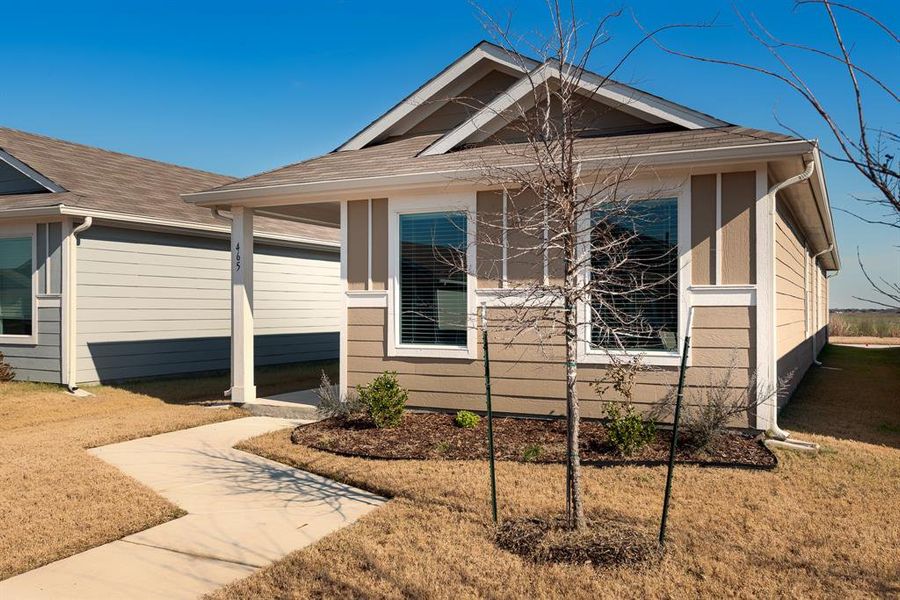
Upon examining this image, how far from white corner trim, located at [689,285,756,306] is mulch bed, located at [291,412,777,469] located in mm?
1354

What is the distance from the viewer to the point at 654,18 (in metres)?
4.21

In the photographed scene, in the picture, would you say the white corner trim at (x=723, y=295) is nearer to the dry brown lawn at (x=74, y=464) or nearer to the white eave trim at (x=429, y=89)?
the white eave trim at (x=429, y=89)

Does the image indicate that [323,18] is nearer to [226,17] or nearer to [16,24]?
[226,17]

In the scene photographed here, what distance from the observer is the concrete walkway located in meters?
3.97

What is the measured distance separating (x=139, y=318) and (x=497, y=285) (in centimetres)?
772

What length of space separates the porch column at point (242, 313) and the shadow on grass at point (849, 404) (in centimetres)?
696

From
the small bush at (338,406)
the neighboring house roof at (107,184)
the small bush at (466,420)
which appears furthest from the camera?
the neighboring house roof at (107,184)

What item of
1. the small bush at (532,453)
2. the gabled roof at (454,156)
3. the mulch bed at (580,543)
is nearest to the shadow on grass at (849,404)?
the small bush at (532,453)

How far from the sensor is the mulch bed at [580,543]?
13.8 feet

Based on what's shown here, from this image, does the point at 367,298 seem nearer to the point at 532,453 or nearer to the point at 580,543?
the point at 532,453

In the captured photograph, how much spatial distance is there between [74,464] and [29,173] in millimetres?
8052

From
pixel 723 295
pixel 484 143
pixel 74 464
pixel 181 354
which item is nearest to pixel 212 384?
pixel 181 354

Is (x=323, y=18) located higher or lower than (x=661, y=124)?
higher

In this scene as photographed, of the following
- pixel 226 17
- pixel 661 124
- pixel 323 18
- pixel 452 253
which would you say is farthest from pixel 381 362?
pixel 226 17
